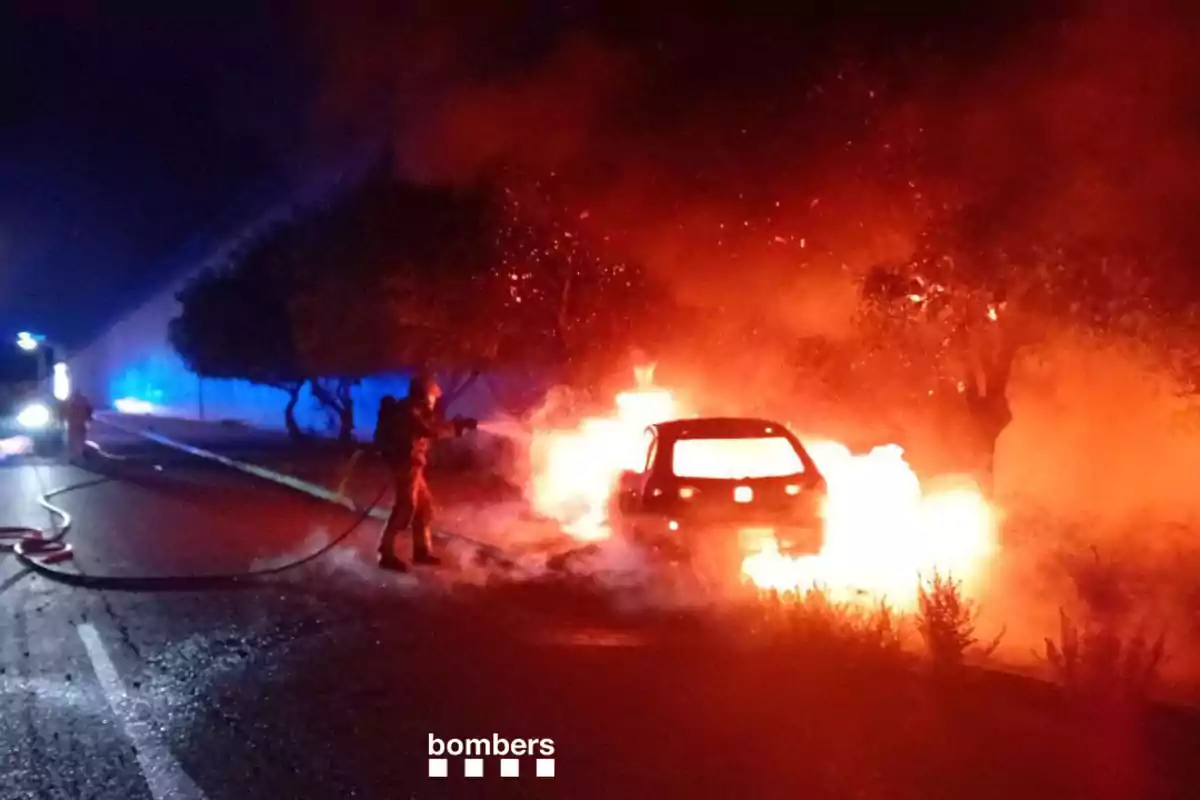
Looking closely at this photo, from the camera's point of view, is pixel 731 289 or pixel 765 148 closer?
pixel 765 148

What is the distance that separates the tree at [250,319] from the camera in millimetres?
33688

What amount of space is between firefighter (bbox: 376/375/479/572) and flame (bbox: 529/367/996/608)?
5.87 feet

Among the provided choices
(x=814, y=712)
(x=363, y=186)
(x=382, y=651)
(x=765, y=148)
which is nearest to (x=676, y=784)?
(x=814, y=712)

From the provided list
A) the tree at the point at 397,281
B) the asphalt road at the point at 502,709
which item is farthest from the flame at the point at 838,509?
the tree at the point at 397,281

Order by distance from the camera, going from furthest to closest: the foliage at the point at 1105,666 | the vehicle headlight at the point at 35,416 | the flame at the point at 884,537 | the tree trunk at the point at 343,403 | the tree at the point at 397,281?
the tree trunk at the point at 343,403
the vehicle headlight at the point at 35,416
the tree at the point at 397,281
the flame at the point at 884,537
the foliage at the point at 1105,666

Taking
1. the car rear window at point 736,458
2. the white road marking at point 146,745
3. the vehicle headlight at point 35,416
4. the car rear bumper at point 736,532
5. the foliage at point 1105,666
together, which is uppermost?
the vehicle headlight at point 35,416

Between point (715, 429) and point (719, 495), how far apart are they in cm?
89

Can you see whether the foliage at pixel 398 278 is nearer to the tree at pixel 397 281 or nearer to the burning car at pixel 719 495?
the tree at pixel 397 281

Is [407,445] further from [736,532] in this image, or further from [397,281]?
[397,281]

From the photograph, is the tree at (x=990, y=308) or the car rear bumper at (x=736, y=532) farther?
the car rear bumper at (x=736, y=532)

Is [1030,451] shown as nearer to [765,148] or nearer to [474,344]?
[765,148]

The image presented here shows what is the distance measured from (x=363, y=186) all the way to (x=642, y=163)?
11.9 meters

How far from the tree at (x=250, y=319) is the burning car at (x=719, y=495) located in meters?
21.3

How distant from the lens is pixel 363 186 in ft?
81.3
